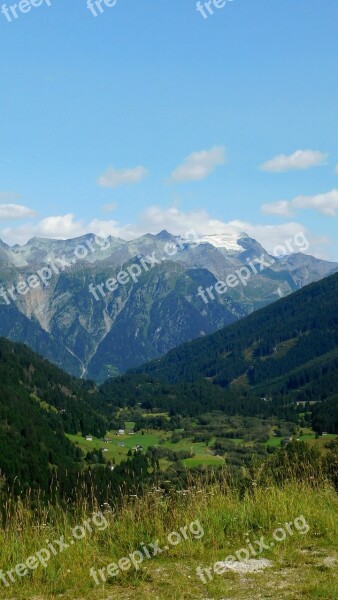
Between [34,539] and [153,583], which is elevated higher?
[34,539]

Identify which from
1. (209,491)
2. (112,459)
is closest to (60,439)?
(112,459)

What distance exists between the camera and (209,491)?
17.5 metres

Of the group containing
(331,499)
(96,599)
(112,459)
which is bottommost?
(112,459)

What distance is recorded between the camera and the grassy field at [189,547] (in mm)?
11500

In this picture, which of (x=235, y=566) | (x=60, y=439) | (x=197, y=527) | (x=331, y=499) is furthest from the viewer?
(x=60, y=439)

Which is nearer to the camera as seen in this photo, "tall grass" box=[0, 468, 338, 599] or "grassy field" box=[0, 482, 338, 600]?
"grassy field" box=[0, 482, 338, 600]

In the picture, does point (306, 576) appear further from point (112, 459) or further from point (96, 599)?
point (112, 459)

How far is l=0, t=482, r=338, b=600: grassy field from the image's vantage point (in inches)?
453

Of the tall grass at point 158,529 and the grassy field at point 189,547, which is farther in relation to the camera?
the tall grass at point 158,529

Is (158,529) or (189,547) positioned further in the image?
(158,529)

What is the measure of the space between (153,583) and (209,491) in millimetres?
5808

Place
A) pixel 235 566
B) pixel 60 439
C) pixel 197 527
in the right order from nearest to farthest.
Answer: pixel 235 566 < pixel 197 527 < pixel 60 439

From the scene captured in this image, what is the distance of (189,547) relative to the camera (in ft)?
43.9

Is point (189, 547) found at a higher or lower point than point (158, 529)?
lower
